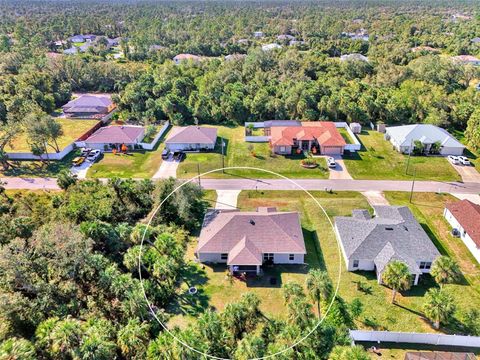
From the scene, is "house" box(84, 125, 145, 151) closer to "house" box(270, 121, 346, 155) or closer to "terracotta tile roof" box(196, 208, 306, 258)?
"house" box(270, 121, 346, 155)

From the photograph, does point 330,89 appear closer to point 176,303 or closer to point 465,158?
point 465,158

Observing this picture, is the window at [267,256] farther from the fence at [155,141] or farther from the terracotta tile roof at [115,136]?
the terracotta tile roof at [115,136]

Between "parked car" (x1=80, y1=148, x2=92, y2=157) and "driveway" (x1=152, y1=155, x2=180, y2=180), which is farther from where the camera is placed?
"parked car" (x1=80, y1=148, x2=92, y2=157)

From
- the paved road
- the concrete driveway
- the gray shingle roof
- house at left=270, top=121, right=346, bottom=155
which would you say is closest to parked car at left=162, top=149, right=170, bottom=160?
the paved road

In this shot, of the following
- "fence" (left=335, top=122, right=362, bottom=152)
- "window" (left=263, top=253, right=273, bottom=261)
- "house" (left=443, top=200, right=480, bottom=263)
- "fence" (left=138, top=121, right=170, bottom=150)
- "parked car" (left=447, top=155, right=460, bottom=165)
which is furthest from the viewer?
"fence" (left=138, top=121, right=170, bottom=150)

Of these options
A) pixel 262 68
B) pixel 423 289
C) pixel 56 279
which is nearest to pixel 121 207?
pixel 56 279

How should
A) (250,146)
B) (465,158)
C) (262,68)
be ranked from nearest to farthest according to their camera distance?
(465,158) < (250,146) < (262,68)
